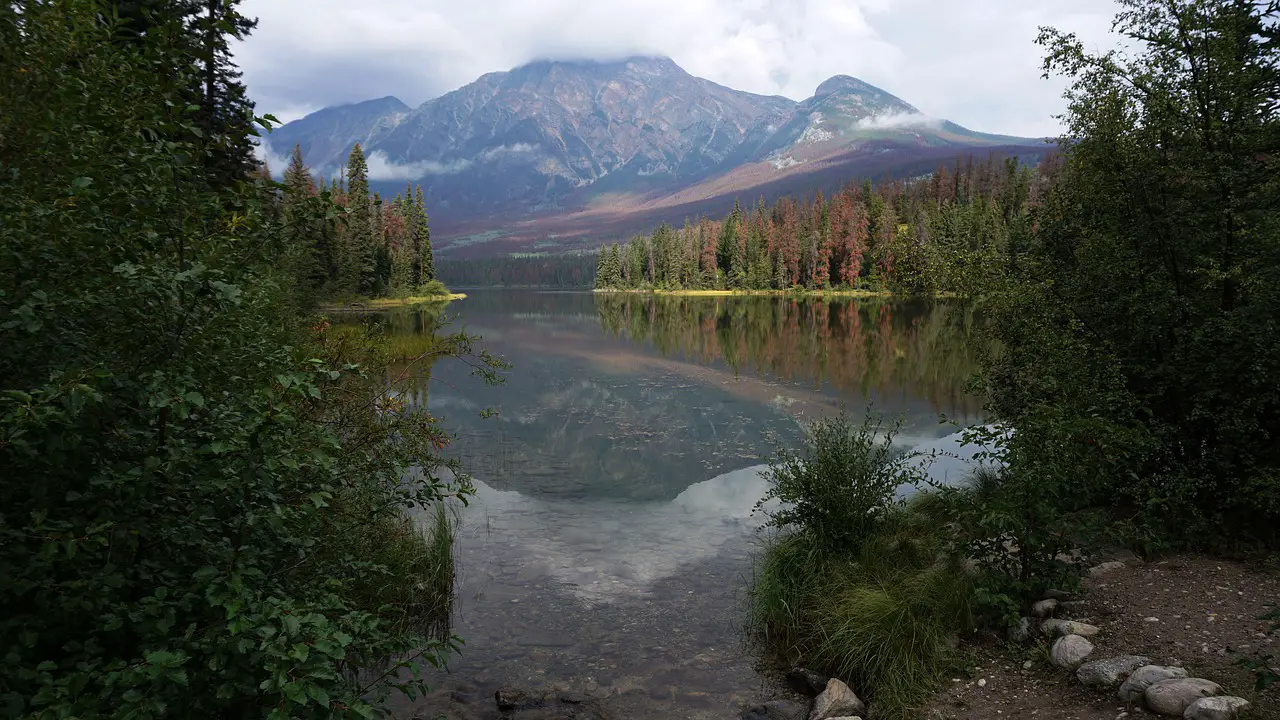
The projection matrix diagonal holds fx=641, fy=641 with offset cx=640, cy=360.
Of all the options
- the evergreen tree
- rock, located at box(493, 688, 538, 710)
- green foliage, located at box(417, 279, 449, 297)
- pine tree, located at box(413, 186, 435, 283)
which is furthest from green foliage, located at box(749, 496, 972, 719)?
the evergreen tree

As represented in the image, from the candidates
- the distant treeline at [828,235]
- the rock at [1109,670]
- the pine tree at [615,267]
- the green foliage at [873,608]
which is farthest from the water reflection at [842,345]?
the pine tree at [615,267]

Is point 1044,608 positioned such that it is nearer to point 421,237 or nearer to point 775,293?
point 421,237

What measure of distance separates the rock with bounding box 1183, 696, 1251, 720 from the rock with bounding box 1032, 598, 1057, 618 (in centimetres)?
228

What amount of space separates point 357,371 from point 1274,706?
7464mm

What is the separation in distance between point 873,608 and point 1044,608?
1860mm

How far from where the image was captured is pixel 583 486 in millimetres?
16453

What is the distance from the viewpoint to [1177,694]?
527 cm

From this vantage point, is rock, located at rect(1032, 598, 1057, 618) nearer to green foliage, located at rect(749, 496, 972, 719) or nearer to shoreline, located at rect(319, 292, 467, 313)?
green foliage, located at rect(749, 496, 972, 719)

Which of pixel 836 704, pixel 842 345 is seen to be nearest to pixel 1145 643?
pixel 836 704

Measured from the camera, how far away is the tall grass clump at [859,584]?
7320mm

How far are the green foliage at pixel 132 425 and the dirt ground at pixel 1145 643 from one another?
569 cm

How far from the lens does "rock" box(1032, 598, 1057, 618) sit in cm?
733

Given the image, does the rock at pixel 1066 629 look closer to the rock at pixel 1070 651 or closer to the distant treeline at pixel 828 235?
the rock at pixel 1070 651

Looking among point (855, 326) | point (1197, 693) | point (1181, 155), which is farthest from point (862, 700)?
point (855, 326)
